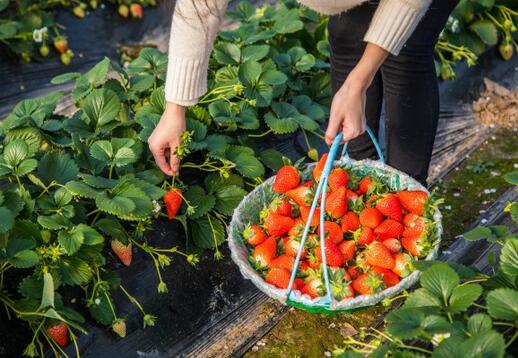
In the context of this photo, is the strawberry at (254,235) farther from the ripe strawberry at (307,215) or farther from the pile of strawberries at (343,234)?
the ripe strawberry at (307,215)

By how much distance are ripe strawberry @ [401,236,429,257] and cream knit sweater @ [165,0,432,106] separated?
48 centimetres

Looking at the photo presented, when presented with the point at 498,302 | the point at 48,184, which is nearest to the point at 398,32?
the point at 498,302

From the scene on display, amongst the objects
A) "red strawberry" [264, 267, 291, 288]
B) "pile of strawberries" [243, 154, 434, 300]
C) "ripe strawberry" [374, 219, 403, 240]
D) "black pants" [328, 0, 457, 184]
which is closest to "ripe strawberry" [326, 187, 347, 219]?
"pile of strawberries" [243, 154, 434, 300]

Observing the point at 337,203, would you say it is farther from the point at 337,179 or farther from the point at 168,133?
the point at 168,133

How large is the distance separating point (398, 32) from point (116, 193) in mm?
827

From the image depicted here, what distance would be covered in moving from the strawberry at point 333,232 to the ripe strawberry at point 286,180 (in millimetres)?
167

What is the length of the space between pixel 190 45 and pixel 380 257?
0.68 m

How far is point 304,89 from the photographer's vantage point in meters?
2.84

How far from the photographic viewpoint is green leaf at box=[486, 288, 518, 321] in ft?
4.55

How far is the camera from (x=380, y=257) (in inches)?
75.7

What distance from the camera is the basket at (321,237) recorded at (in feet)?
5.96

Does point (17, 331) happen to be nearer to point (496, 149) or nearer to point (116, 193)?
point (116, 193)

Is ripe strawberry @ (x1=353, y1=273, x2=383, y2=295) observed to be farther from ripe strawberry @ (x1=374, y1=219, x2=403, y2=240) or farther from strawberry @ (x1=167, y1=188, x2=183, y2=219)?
strawberry @ (x1=167, y1=188, x2=183, y2=219)

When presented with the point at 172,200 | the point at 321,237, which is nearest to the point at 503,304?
the point at 321,237
